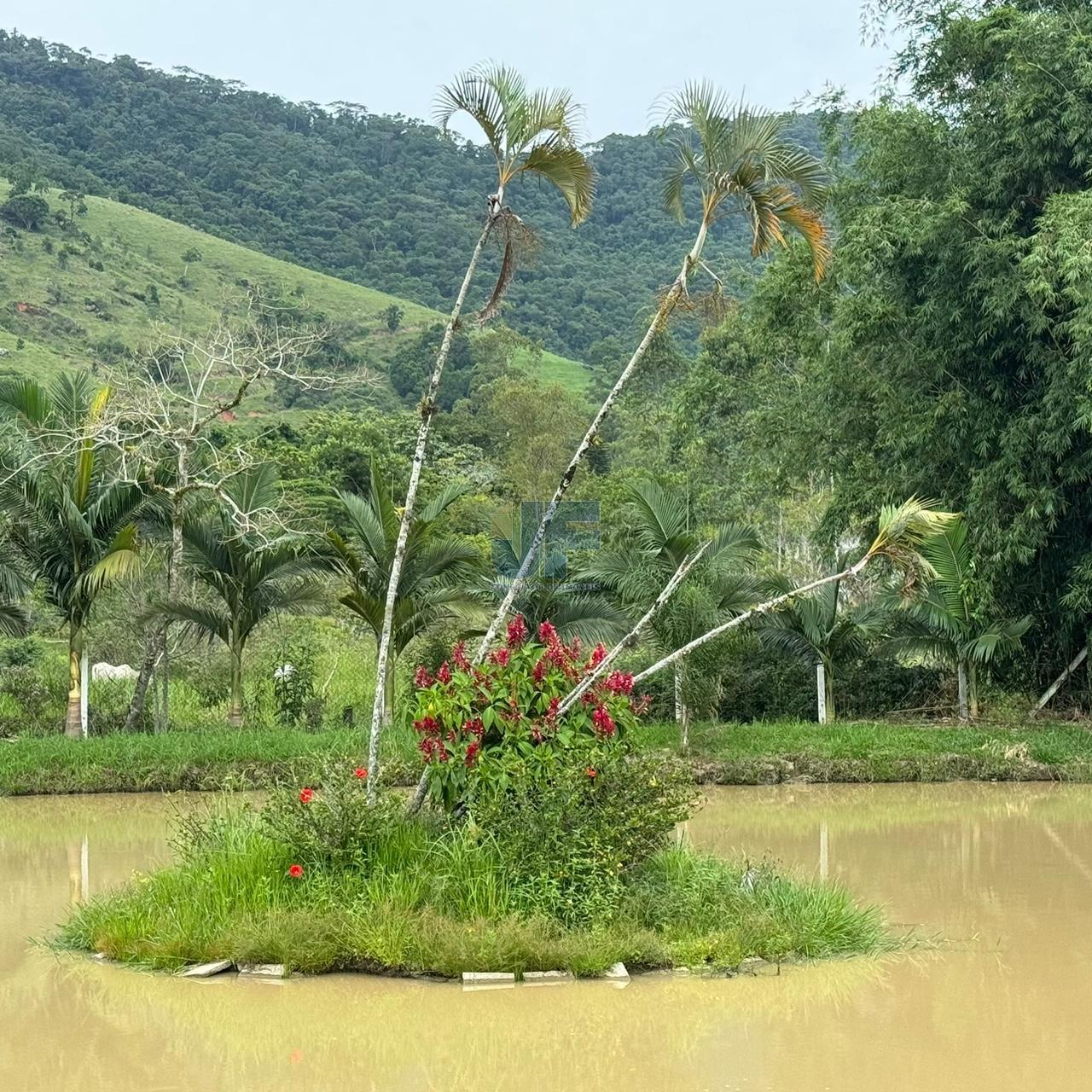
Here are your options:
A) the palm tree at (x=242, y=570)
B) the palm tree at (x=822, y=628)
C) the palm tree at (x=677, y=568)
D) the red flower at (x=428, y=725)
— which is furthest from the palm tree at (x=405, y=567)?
the red flower at (x=428, y=725)

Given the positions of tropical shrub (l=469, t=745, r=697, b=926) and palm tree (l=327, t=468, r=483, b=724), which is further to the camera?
palm tree (l=327, t=468, r=483, b=724)

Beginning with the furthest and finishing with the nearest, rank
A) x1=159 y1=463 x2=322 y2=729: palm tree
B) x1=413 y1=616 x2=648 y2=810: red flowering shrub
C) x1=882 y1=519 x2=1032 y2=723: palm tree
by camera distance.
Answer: x1=882 y1=519 x2=1032 y2=723: palm tree, x1=159 y1=463 x2=322 y2=729: palm tree, x1=413 y1=616 x2=648 y2=810: red flowering shrub

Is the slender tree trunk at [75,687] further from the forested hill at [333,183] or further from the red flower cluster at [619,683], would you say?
the forested hill at [333,183]

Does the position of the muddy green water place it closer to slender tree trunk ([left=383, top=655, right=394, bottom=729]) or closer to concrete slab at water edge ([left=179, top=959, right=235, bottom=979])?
concrete slab at water edge ([left=179, top=959, right=235, bottom=979])

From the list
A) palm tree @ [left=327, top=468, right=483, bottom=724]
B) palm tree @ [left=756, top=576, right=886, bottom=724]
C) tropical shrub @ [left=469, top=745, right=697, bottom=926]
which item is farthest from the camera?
palm tree @ [left=756, top=576, right=886, bottom=724]

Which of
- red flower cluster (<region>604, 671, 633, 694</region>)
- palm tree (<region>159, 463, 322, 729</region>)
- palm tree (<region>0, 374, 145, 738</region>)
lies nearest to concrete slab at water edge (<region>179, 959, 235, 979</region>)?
red flower cluster (<region>604, 671, 633, 694</region>)

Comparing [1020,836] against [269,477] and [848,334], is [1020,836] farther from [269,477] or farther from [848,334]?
[269,477]

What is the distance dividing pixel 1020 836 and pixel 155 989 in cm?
760

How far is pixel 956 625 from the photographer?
16.8 metres

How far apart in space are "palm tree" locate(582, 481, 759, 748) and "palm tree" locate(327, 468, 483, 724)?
5.06ft

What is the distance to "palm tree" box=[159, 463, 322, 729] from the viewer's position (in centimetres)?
1565

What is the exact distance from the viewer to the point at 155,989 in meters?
7.20

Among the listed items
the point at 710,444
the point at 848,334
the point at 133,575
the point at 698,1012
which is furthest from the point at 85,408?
the point at 710,444

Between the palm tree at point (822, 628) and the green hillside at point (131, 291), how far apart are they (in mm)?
21770
